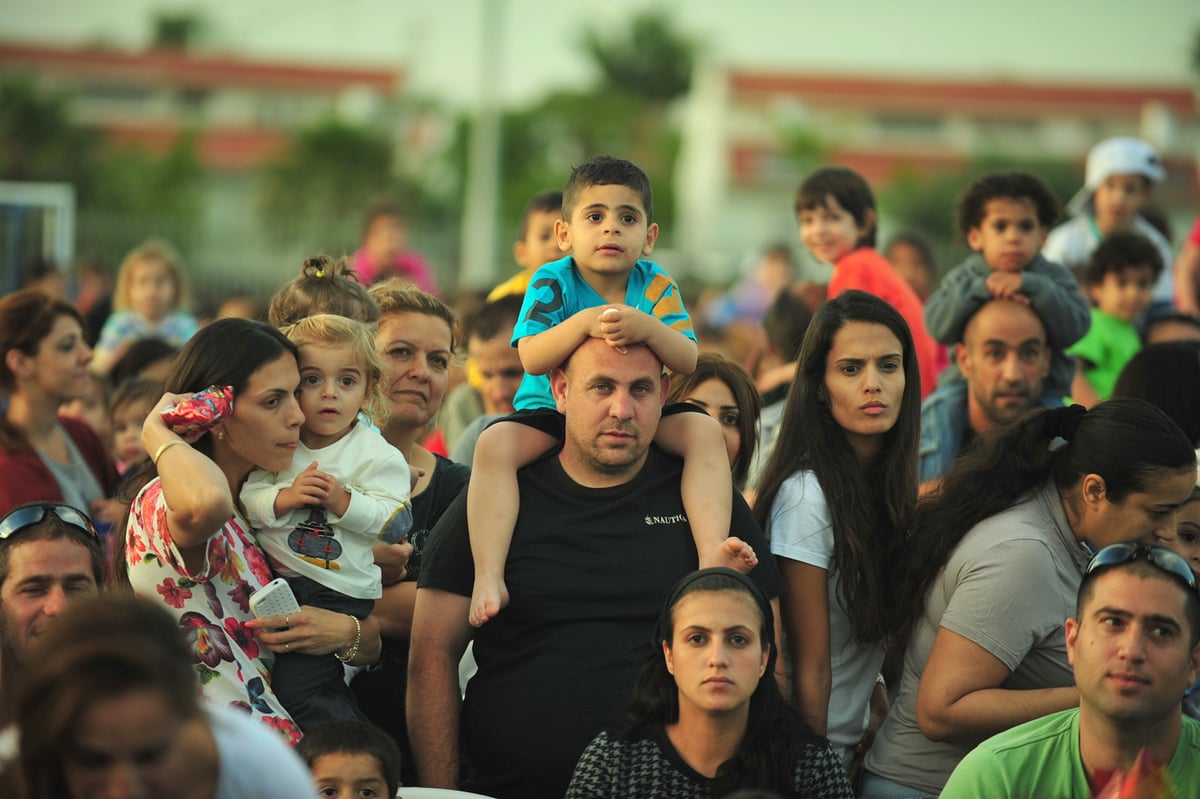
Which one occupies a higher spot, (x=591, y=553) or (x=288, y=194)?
(x=288, y=194)

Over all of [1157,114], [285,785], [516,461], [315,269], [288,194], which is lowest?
[285,785]

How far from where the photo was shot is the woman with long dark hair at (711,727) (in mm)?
3883

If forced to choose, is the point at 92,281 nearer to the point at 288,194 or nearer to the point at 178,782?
the point at 178,782

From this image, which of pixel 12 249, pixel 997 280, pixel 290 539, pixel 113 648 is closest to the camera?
pixel 113 648

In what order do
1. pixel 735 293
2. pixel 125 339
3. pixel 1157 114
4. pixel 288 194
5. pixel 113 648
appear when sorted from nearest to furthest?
pixel 113 648, pixel 125 339, pixel 735 293, pixel 288 194, pixel 1157 114

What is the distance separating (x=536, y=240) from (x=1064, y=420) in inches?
137

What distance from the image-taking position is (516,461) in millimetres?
4535

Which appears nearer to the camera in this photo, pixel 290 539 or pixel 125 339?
pixel 290 539

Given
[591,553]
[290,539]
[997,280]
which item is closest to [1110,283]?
[997,280]

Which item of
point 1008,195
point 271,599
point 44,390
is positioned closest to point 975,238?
point 1008,195

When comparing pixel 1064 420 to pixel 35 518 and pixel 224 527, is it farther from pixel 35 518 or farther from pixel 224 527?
pixel 35 518

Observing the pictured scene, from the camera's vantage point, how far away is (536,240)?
7.48 m

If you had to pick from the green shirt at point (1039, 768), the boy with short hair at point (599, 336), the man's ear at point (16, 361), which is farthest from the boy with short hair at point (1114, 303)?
the man's ear at point (16, 361)

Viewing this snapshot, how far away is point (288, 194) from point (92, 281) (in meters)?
27.2
